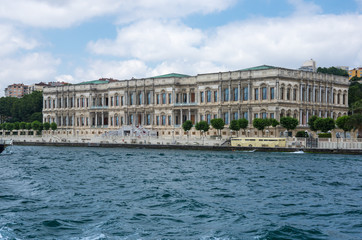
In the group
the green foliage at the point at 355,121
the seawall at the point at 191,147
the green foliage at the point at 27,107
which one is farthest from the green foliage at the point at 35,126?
the green foliage at the point at 355,121

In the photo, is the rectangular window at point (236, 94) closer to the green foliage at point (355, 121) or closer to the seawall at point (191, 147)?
the seawall at point (191, 147)

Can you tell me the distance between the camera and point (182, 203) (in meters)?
21.6

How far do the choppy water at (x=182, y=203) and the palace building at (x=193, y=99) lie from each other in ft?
114

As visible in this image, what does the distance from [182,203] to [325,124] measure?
137 ft

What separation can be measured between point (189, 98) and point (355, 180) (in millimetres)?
51790

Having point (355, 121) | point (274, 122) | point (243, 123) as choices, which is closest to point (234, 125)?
point (243, 123)

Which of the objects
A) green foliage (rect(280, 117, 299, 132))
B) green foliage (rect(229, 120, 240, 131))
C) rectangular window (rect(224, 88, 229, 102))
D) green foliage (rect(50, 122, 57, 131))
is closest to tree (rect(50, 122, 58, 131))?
green foliage (rect(50, 122, 57, 131))

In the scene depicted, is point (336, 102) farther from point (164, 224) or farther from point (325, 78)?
point (164, 224)

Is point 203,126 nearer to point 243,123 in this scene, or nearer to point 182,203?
point 243,123

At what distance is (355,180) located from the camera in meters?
29.9

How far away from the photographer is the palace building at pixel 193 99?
7006cm

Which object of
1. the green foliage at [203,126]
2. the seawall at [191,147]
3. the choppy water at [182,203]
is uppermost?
the green foliage at [203,126]

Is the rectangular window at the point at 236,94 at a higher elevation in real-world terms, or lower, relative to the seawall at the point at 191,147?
higher

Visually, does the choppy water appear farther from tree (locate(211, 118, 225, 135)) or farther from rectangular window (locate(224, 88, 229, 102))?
rectangular window (locate(224, 88, 229, 102))
